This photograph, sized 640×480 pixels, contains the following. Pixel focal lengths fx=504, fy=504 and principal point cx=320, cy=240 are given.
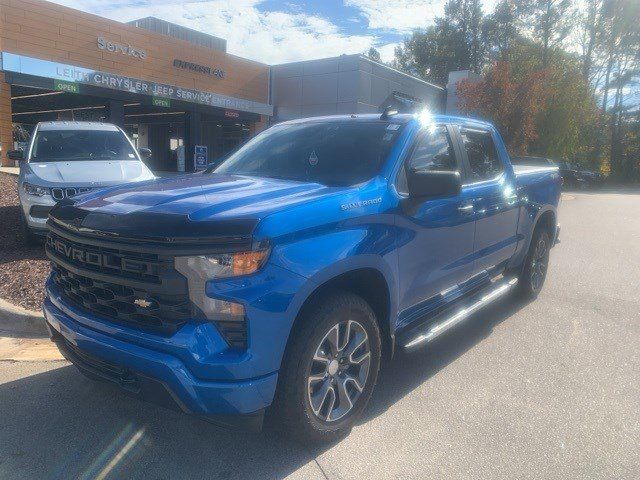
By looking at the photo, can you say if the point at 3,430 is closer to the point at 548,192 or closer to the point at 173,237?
the point at 173,237

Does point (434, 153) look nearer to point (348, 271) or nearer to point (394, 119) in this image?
point (394, 119)

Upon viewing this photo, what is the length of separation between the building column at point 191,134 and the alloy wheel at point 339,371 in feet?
73.6

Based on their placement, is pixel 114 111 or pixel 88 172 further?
pixel 114 111

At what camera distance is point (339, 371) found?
2889mm

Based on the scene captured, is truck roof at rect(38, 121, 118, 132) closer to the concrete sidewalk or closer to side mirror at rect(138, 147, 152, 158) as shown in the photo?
side mirror at rect(138, 147, 152, 158)

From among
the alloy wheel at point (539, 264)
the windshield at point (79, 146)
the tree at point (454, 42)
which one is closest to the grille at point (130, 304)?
the alloy wheel at point (539, 264)

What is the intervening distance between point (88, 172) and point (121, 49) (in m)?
16.3

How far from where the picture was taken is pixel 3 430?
2.99 meters

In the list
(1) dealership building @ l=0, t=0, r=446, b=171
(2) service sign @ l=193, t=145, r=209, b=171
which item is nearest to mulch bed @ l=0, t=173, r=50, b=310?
(2) service sign @ l=193, t=145, r=209, b=171

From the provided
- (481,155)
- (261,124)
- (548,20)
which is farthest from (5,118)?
(548,20)

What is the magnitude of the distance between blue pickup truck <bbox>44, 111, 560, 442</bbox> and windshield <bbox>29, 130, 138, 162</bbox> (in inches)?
192

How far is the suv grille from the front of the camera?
2.33 meters

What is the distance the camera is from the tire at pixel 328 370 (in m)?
2.53

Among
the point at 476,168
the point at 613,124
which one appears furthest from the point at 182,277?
the point at 613,124
